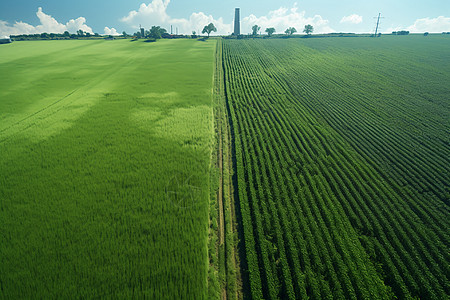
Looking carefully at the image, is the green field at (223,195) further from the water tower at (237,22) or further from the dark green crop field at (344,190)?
the water tower at (237,22)

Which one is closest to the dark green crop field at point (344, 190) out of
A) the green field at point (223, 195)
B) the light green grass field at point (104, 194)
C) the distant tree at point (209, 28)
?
the green field at point (223, 195)

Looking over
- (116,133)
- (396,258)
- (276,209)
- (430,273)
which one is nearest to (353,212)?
(396,258)

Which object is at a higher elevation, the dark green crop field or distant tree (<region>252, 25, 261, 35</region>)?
distant tree (<region>252, 25, 261, 35</region>)

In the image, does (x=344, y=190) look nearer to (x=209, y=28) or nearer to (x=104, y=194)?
(x=104, y=194)

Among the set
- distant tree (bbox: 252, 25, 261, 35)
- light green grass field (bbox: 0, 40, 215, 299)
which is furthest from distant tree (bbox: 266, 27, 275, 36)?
light green grass field (bbox: 0, 40, 215, 299)

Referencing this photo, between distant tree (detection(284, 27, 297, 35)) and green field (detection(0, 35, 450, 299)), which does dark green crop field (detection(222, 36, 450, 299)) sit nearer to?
green field (detection(0, 35, 450, 299))
